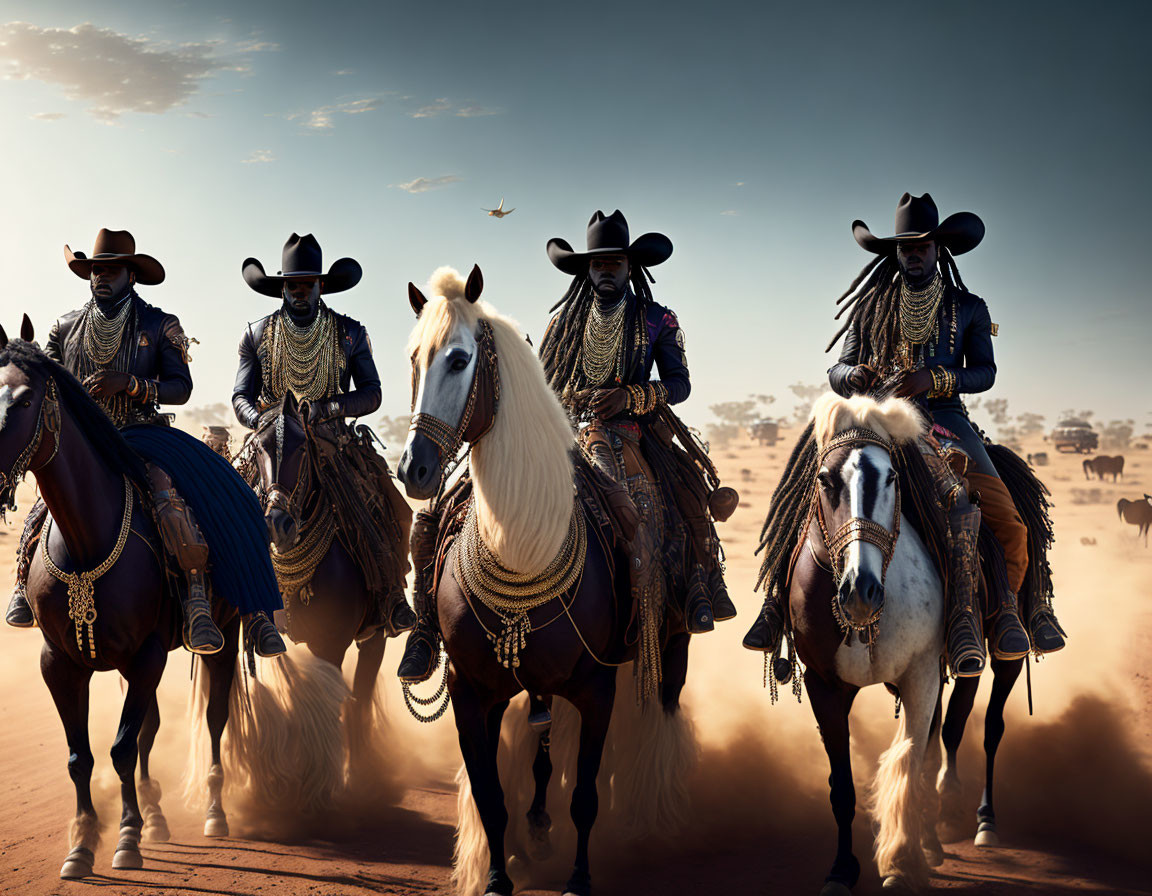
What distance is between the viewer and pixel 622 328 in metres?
6.20

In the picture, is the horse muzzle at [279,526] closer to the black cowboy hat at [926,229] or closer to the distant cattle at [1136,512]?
the black cowboy hat at [926,229]

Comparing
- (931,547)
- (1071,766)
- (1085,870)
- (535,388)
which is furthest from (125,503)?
(1071,766)

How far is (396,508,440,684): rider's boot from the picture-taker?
5273mm

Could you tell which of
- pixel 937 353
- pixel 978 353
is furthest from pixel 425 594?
pixel 978 353

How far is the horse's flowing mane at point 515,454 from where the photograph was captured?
454 centimetres

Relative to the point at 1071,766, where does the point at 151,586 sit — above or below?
above

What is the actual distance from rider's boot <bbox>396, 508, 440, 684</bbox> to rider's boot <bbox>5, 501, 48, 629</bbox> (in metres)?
2.18

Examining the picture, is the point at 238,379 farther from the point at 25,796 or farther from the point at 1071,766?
the point at 1071,766

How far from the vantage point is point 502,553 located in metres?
4.66

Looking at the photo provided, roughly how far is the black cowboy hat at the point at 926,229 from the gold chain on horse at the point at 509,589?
3.08 m

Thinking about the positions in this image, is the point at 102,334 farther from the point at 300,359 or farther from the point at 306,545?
the point at 306,545

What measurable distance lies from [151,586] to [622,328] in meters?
3.02

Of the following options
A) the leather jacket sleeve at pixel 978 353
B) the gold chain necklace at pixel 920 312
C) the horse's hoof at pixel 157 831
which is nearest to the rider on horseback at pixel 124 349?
the horse's hoof at pixel 157 831

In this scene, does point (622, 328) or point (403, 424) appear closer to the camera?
point (622, 328)
